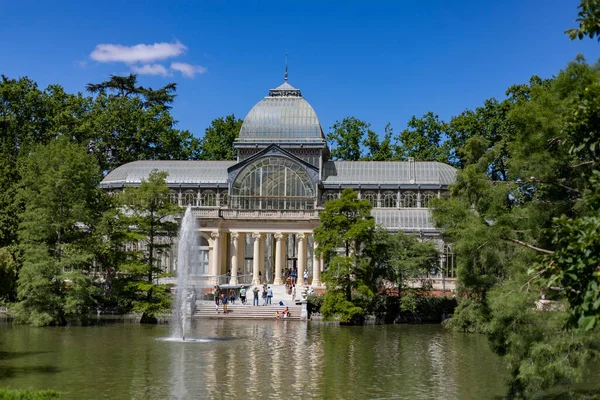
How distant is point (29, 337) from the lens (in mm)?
39125

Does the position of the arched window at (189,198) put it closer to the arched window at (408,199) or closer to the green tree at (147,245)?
the arched window at (408,199)

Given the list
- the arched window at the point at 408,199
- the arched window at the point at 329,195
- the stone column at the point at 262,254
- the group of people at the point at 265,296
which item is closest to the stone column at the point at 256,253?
the stone column at the point at 262,254

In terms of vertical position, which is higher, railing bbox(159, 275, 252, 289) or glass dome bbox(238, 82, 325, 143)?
glass dome bbox(238, 82, 325, 143)

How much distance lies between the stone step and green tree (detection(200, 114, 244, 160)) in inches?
1486

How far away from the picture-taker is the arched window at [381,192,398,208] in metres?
74.3

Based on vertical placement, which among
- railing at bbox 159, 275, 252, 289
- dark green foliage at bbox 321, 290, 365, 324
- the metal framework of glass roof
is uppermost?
the metal framework of glass roof

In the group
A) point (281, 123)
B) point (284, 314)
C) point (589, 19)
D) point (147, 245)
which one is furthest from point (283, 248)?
point (589, 19)

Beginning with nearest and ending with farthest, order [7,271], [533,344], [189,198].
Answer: [533,344], [7,271], [189,198]

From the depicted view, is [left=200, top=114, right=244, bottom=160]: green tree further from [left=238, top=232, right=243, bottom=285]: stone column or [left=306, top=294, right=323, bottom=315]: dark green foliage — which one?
[left=306, top=294, right=323, bottom=315]: dark green foliage

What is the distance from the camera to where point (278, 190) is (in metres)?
72.0

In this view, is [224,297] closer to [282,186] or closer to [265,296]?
[265,296]

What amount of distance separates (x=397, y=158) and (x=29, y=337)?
191ft

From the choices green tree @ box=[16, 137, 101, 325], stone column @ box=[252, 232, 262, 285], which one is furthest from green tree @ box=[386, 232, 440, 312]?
green tree @ box=[16, 137, 101, 325]

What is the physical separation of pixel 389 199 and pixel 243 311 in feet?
79.2
